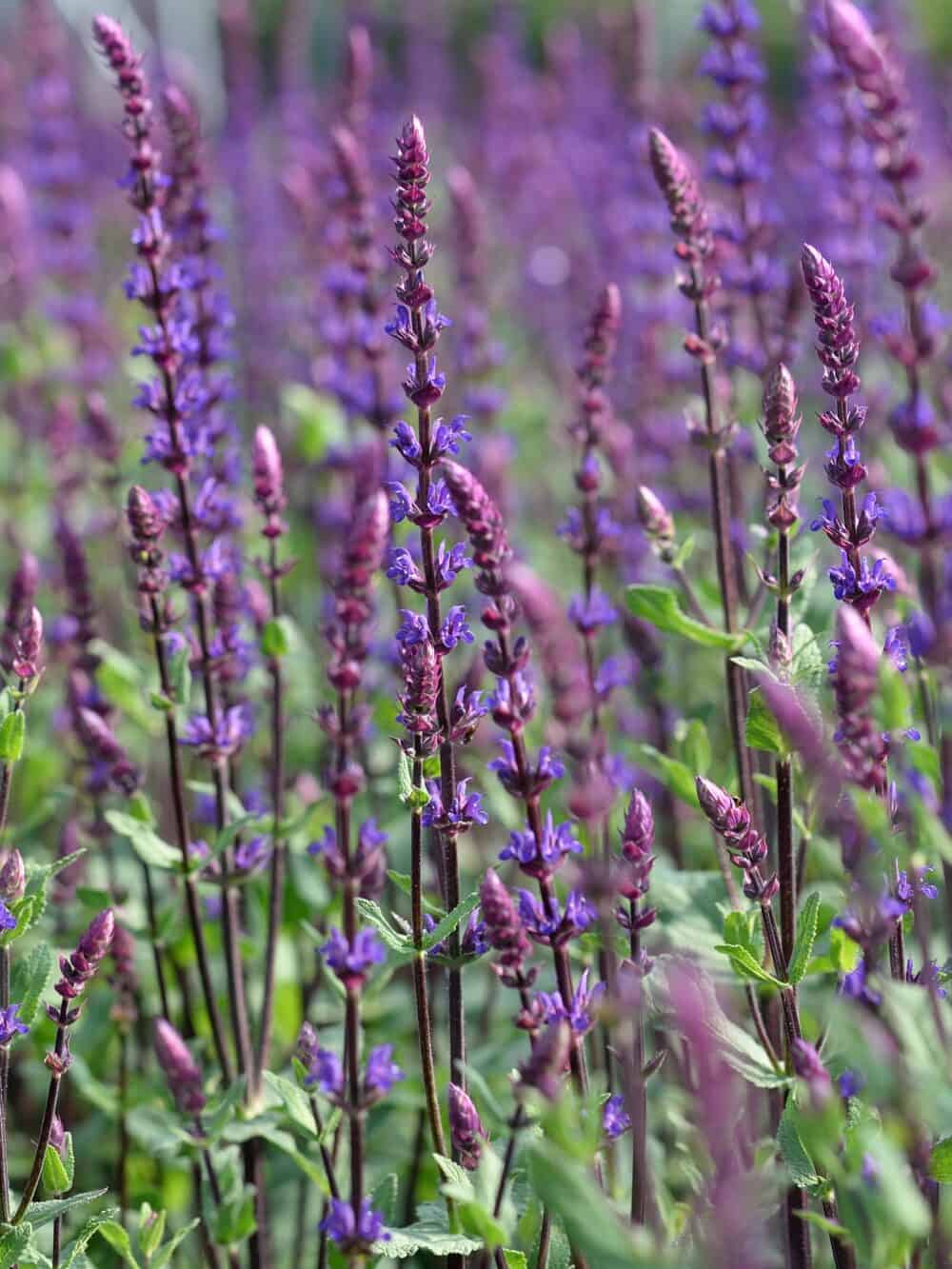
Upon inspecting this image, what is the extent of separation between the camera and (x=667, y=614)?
3.34m

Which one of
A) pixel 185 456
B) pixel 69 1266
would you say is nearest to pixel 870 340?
pixel 185 456

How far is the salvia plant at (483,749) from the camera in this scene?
7.75 feet

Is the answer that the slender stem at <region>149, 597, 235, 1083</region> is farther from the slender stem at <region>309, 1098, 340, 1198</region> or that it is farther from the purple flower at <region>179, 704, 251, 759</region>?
the slender stem at <region>309, 1098, 340, 1198</region>

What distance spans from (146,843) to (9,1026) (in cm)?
71

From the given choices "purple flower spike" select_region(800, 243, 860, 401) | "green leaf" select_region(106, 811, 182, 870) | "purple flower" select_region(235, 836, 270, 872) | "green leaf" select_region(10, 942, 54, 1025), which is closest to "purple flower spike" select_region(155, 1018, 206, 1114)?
"green leaf" select_region(10, 942, 54, 1025)

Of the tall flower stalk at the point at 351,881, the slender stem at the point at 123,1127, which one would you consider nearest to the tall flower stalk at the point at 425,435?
the tall flower stalk at the point at 351,881

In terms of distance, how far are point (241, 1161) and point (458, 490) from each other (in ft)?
7.96

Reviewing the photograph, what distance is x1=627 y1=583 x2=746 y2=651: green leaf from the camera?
3.31 m

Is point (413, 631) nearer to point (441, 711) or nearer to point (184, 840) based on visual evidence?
point (441, 711)

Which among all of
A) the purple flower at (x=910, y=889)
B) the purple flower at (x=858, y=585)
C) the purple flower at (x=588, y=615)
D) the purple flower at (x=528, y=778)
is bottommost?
the purple flower at (x=910, y=889)

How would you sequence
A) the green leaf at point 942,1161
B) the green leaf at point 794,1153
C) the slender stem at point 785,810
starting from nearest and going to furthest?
the green leaf at point 942,1161, the green leaf at point 794,1153, the slender stem at point 785,810

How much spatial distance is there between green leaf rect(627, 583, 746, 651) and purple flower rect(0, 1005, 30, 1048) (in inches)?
62.9

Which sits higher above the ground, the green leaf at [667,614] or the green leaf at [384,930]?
the green leaf at [667,614]

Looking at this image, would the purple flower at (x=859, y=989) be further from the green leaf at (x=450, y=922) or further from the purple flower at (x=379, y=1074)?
the purple flower at (x=379, y=1074)
